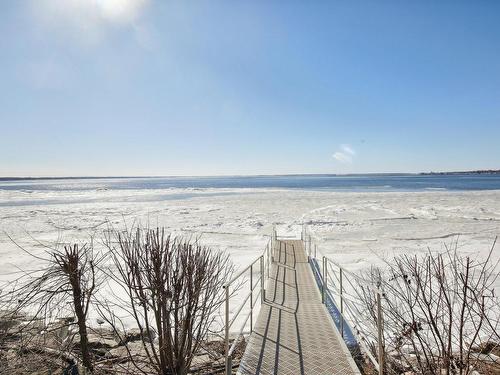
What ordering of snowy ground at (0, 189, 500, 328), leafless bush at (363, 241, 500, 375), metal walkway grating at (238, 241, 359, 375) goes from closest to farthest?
leafless bush at (363, 241, 500, 375), metal walkway grating at (238, 241, 359, 375), snowy ground at (0, 189, 500, 328)

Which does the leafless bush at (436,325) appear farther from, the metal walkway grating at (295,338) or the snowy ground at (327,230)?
the snowy ground at (327,230)

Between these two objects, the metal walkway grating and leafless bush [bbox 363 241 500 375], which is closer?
leafless bush [bbox 363 241 500 375]

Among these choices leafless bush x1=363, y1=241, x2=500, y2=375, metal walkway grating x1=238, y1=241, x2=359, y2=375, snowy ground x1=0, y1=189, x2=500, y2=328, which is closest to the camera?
leafless bush x1=363, y1=241, x2=500, y2=375

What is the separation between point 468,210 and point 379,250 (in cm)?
1701

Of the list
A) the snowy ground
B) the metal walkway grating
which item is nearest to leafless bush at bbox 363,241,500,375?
the metal walkway grating

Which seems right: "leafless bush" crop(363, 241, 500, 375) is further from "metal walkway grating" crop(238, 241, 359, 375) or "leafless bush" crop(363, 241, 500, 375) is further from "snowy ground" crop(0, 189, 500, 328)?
"snowy ground" crop(0, 189, 500, 328)

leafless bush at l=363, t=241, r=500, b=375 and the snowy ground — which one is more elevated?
leafless bush at l=363, t=241, r=500, b=375

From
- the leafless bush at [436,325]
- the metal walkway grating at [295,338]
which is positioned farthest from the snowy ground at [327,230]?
the leafless bush at [436,325]

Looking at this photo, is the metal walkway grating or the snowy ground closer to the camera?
the metal walkway grating

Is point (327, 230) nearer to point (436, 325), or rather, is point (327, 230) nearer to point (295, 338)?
point (295, 338)

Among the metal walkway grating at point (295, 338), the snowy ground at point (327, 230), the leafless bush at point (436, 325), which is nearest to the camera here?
the leafless bush at point (436, 325)

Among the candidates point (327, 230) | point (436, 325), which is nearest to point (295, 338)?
point (436, 325)

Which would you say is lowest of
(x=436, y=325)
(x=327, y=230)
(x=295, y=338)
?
(x=327, y=230)

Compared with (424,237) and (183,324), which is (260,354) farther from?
(424,237)
